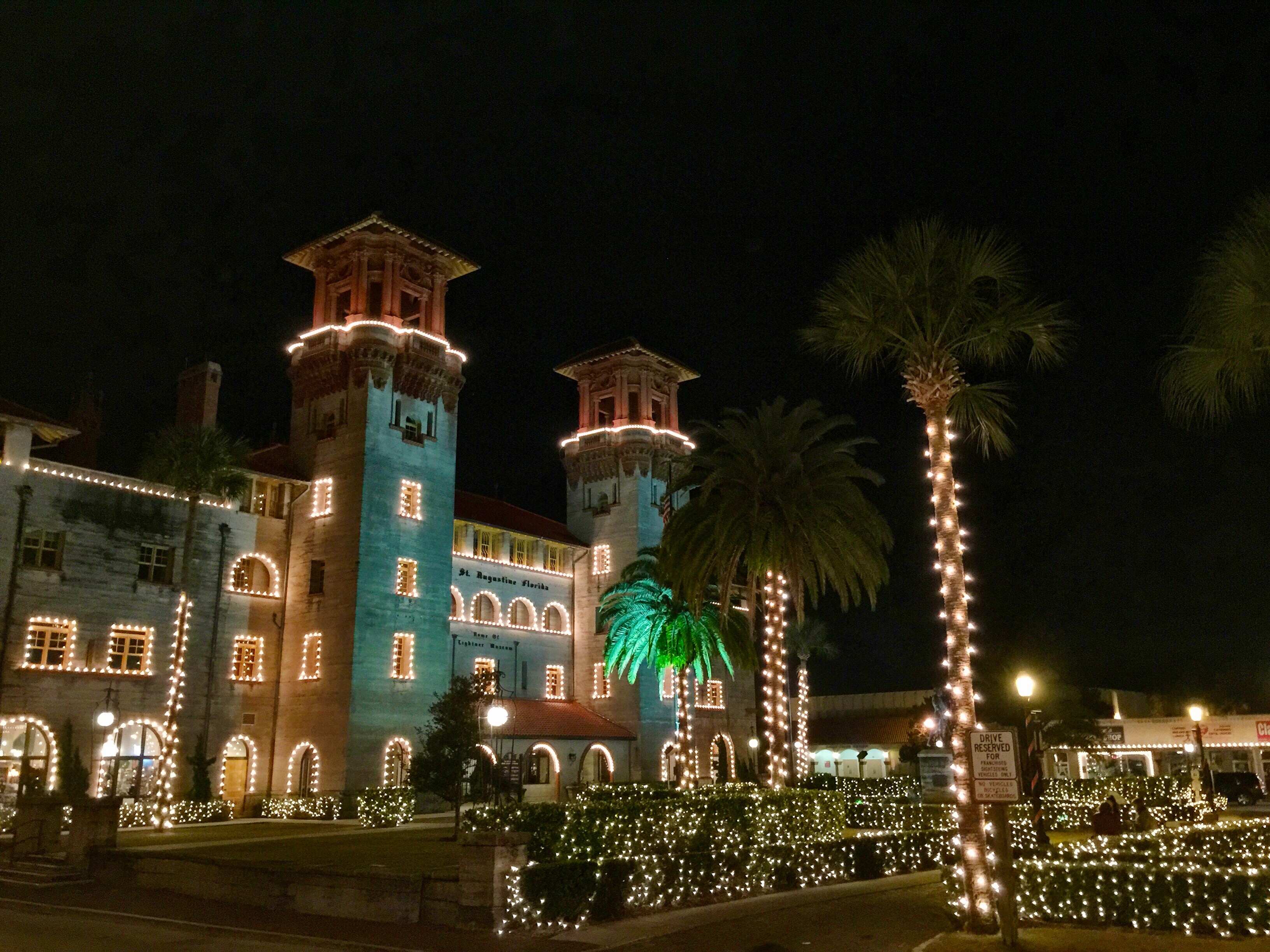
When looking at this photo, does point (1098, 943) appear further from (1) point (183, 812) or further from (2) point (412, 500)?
(2) point (412, 500)

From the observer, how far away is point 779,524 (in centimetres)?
3222

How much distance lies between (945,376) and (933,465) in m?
1.80

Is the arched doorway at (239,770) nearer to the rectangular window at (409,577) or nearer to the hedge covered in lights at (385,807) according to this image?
the hedge covered in lights at (385,807)

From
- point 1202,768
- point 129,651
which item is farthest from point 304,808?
point 1202,768

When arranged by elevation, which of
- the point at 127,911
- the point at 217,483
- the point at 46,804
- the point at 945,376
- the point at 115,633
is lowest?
the point at 127,911

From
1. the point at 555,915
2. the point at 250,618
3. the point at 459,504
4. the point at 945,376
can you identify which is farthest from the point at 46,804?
the point at 459,504

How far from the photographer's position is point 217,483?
4278 cm

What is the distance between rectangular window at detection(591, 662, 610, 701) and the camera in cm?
5794

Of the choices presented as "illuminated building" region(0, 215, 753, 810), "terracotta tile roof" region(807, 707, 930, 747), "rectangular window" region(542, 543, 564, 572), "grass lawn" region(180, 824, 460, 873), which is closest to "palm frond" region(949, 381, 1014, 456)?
"grass lawn" region(180, 824, 460, 873)

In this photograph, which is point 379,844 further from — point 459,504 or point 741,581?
point 741,581

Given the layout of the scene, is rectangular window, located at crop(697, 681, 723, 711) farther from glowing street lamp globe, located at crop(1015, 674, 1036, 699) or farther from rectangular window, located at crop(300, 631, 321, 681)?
glowing street lamp globe, located at crop(1015, 674, 1036, 699)

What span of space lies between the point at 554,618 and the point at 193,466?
24.5 m

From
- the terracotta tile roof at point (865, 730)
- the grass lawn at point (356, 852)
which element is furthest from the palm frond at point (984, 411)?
the terracotta tile roof at point (865, 730)

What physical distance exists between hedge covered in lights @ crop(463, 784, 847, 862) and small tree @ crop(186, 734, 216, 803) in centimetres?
2344
